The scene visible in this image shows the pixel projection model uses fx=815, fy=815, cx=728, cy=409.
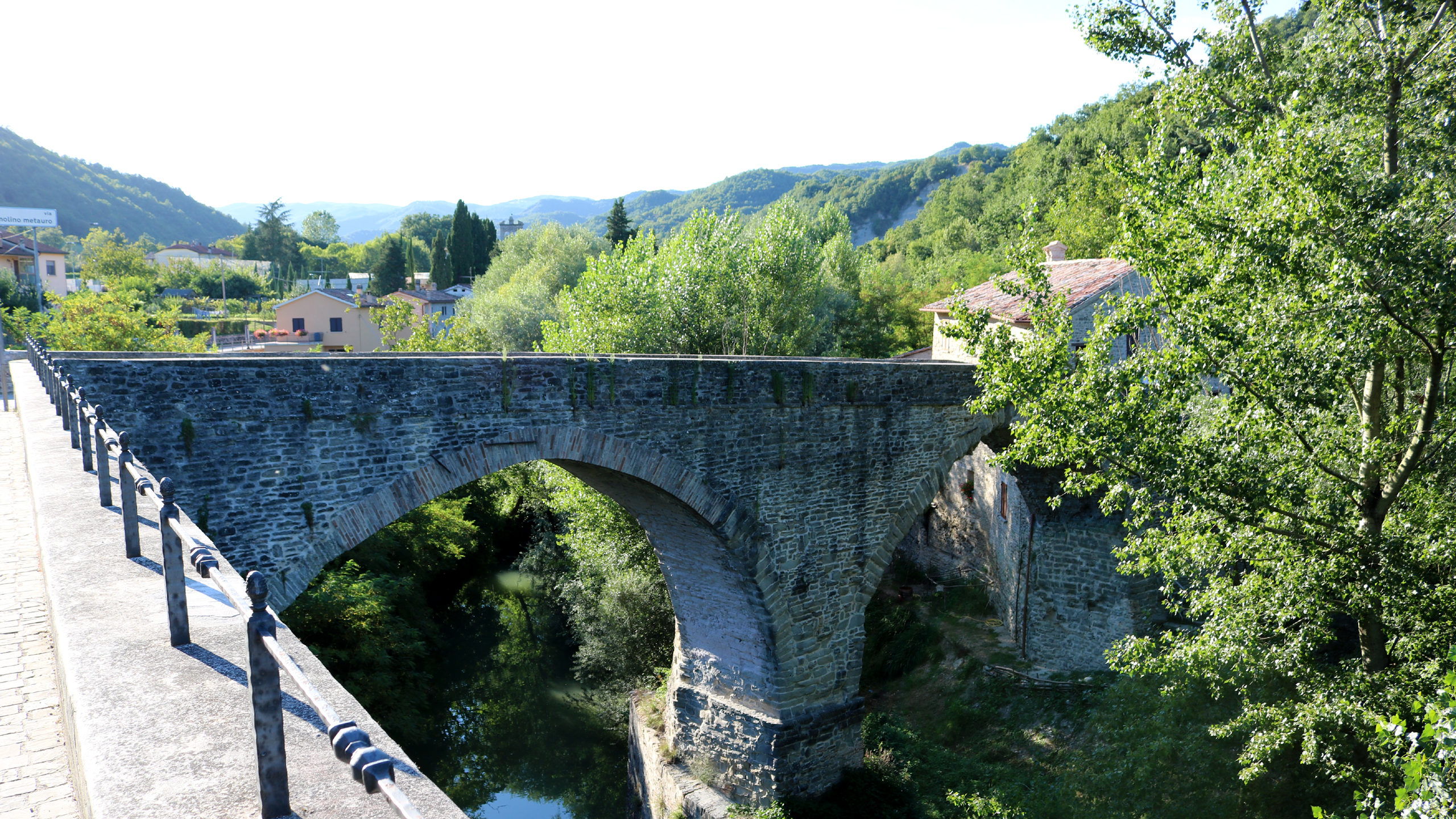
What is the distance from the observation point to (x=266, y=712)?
1.97 m

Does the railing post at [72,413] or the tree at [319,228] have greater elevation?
the tree at [319,228]

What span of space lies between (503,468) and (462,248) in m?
53.7

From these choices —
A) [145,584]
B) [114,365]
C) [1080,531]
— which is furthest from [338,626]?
[1080,531]

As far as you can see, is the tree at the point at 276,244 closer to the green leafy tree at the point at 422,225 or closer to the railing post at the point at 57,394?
the green leafy tree at the point at 422,225

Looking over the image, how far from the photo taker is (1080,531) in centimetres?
1407

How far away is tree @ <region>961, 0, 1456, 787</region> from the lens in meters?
6.82

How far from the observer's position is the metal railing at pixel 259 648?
1691mm

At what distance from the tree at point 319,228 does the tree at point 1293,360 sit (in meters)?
140

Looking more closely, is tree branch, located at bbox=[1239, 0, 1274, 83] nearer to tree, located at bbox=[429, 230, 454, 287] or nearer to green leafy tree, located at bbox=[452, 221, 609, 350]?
green leafy tree, located at bbox=[452, 221, 609, 350]

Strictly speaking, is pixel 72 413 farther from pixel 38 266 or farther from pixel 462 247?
pixel 462 247

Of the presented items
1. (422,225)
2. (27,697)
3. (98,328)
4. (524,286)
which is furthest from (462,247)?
(422,225)

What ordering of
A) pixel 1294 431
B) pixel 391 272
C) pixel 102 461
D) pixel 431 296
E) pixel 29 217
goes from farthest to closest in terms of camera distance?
pixel 391 272 < pixel 431 296 < pixel 29 217 < pixel 1294 431 < pixel 102 461

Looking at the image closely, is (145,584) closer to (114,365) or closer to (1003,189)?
(114,365)

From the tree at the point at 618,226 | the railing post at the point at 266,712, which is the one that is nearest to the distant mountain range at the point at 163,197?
the tree at the point at 618,226
